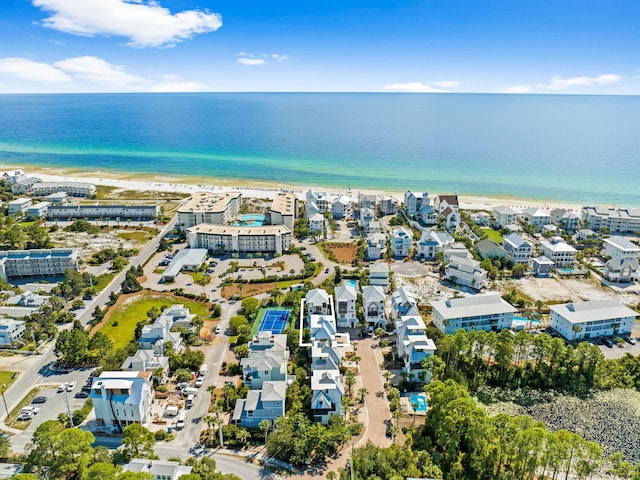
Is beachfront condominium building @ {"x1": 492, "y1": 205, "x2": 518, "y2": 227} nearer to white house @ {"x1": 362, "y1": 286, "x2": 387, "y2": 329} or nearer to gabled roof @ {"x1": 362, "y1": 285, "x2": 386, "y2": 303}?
gabled roof @ {"x1": 362, "y1": 285, "x2": 386, "y2": 303}

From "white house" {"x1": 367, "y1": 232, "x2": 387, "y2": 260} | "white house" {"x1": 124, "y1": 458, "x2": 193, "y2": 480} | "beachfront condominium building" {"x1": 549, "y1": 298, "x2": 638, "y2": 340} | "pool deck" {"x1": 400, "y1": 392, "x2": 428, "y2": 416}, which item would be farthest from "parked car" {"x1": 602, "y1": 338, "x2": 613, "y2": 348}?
"white house" {"x1": 124, "y1": 458, "x2": 193, "y2": 480}

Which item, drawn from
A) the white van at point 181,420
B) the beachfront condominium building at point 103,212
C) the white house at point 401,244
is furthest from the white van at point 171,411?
the beachfront condominium building at point 103,212

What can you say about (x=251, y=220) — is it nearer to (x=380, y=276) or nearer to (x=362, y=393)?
(x=380, y=276)

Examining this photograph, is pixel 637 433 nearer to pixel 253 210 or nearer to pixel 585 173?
pixel 253 210

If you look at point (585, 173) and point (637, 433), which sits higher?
point (585, 173)

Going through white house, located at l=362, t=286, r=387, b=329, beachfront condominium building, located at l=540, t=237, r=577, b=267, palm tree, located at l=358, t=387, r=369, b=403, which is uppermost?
beachfront condominium building, located at l=540, t=237, r=577, b=267

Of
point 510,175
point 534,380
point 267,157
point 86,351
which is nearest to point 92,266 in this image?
point 86,351

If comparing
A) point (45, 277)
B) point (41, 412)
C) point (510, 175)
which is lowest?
point (41, 412)
